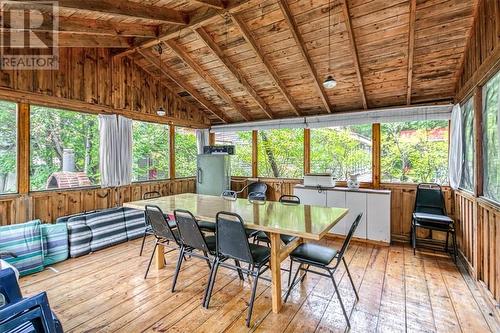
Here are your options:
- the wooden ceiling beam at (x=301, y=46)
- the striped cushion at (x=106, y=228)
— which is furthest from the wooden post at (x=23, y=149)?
the wooden ceiling beam at (x=301, y=46)

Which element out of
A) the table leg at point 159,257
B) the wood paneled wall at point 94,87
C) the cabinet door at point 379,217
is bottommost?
the table leg at point 159,257

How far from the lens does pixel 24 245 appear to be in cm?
311

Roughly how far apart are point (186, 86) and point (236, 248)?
4.00 metres

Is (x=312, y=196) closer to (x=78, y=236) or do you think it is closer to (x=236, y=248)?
(x=236, y=248)

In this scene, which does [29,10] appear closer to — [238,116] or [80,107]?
[80,107]

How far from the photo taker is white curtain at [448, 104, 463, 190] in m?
3.39

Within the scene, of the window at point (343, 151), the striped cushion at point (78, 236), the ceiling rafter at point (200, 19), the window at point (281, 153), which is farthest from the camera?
the window at point (281, 153)

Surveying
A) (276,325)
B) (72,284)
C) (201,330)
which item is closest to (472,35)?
(276,325)

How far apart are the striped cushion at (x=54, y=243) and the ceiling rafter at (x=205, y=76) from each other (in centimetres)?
316

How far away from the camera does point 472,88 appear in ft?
9.57

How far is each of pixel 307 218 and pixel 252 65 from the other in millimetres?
2968

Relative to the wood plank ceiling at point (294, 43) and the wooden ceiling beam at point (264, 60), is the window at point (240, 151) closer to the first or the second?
the wood plank ceiling at point (294, 43)

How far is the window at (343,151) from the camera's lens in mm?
4713

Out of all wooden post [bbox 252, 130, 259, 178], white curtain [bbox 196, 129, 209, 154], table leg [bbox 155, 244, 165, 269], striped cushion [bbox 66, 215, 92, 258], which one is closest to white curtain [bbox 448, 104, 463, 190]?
wooden post [bbox 252, 130, 259, 178]
